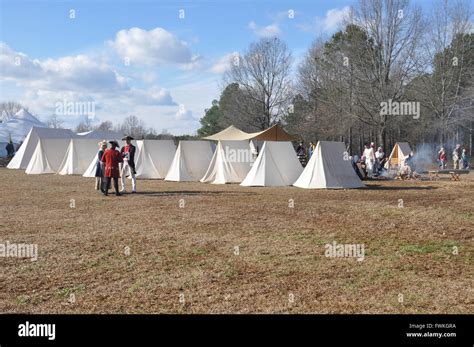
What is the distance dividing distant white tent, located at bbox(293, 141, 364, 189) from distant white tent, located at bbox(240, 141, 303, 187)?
86cm

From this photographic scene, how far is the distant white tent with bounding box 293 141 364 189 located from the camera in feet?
58.8

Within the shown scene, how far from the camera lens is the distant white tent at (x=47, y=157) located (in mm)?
28422

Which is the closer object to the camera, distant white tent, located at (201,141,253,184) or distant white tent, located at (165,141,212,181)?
distant white tent, located at (201,141,253,184)

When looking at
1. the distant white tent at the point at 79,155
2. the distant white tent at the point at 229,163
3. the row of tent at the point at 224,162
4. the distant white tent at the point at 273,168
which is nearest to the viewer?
the row of tent at the point at 224,162

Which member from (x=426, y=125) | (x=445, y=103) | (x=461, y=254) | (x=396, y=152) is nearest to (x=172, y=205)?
(x=461, y=254)

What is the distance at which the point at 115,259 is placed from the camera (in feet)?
21.9

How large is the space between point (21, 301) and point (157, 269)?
70.3 inches

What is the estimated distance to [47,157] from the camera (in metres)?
28.8
